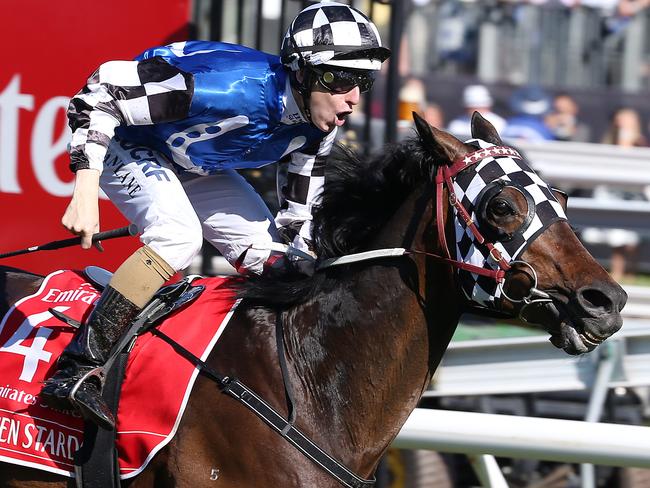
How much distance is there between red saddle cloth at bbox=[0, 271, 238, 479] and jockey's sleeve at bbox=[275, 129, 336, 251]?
0.42 metres

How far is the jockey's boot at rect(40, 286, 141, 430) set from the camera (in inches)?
131

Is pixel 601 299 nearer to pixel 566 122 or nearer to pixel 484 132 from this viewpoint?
pixel 484 132

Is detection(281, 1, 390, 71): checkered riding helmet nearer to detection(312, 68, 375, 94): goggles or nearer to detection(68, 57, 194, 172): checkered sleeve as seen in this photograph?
detection(312, 68, 375, 94): goggles

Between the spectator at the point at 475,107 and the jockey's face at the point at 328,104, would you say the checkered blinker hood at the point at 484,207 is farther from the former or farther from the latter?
the spectator at the point at 475,107

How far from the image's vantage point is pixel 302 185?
3967 mm

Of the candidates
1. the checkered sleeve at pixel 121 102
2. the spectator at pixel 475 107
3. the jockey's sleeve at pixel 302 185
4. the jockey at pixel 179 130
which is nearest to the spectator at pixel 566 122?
the spectator at pixel 475 107

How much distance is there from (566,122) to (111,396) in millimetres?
7490

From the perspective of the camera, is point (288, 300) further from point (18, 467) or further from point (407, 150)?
point (18, 467)

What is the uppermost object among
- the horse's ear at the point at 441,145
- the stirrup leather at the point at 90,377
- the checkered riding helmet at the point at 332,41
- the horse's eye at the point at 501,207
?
the checkered riding helmet at the point at 332,41

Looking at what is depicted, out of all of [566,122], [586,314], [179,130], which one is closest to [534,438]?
[586,314]

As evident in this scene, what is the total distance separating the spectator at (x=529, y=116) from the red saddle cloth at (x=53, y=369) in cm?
627

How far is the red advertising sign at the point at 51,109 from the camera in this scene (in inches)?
215

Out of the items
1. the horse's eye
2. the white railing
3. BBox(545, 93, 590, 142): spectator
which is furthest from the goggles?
BBox(545, 93, 590, 142): spectator

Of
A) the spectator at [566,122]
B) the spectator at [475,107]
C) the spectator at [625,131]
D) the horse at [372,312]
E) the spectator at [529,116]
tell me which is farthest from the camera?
the spectator at [566,122]
